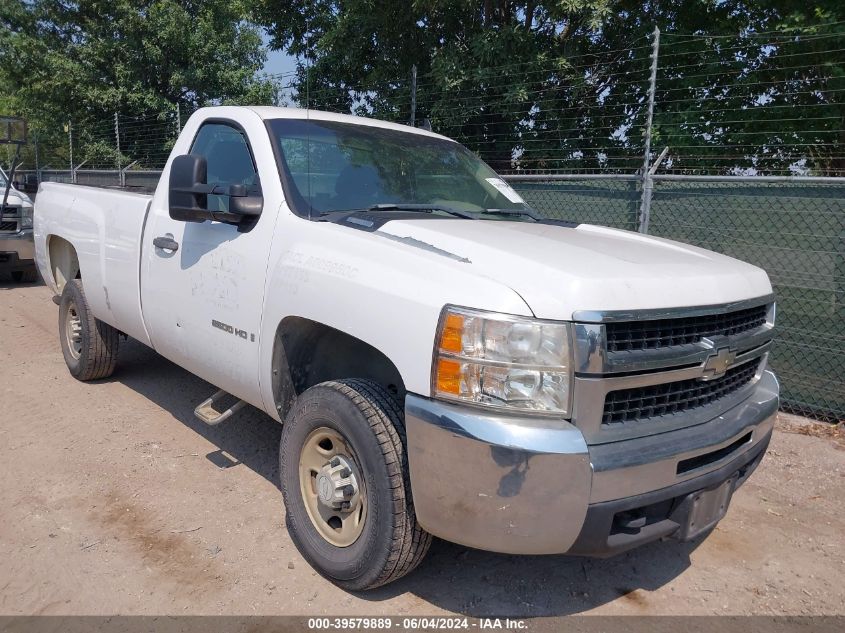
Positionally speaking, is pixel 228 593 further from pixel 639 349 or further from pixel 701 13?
pixel 701 13

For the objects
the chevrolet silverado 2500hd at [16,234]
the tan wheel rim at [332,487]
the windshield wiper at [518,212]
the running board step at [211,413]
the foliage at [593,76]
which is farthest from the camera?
the chevrolet silverado 2500hd at [16,234]

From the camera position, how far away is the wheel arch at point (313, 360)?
3164mm

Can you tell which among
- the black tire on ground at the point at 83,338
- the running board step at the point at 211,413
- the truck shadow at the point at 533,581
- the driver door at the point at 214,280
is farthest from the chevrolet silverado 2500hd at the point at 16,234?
the truck shadow at the point at 533,581

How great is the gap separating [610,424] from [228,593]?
1755 mm

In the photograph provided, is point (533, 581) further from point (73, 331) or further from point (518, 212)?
point (73, 331)

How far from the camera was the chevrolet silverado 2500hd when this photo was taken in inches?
385

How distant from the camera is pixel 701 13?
10.8 meters

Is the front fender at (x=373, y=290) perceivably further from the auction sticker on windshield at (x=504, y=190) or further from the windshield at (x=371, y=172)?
the auction sticker on windshield at (x=504, y=190)

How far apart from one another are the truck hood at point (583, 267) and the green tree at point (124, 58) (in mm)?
15482

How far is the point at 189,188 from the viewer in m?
3.49

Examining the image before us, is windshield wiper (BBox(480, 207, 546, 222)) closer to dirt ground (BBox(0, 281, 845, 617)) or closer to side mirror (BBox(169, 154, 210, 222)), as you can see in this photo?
side mirror (BBox(169, 154, 210, 222))

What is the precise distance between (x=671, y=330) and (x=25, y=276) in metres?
10.7

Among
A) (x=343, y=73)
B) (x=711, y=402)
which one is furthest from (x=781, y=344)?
(x=343, y=73)

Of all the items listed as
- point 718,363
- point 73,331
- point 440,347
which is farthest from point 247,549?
point 73,331
